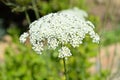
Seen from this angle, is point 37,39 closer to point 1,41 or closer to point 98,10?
point 1,41

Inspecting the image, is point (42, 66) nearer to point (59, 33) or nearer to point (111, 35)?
point (59, 33)

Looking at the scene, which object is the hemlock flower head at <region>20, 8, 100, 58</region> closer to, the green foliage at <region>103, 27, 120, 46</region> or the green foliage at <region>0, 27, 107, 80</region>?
the green foliage at <region>0, 27, 107, 80</region>

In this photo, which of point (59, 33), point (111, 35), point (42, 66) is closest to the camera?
point (59, 33)

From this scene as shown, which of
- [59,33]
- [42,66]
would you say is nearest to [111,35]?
[42,66]

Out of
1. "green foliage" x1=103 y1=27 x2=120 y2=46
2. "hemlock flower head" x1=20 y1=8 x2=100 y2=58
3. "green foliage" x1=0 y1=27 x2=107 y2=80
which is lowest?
"hemlock flower head" x1=20 y1=8 x2=100 y2=58

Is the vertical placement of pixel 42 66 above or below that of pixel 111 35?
below

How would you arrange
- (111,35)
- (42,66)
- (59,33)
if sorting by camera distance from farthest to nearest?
(111,35) → (42,66) → (59,33)

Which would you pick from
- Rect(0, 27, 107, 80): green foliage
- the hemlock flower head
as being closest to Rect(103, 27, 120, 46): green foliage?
Rect(0, 27, 107, 80): green foliage

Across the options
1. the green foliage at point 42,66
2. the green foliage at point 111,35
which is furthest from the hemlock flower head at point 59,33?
the green foliage at point 111,35
